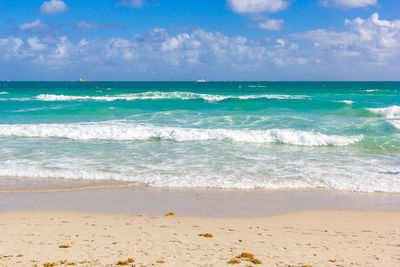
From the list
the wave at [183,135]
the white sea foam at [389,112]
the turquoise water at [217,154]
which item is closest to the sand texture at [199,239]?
the turquoise water at [217,154]

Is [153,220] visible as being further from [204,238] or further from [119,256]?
[119,256]

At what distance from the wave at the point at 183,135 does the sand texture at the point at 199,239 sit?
26.4 feet

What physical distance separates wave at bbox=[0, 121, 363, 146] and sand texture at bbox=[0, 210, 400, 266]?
316 inches

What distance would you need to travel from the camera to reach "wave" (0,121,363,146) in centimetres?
1474

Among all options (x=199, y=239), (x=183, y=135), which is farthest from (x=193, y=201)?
(x=183, y=135)

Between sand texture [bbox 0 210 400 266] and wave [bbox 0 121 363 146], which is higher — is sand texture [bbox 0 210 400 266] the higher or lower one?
the lower one

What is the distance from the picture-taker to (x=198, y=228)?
601 centimetres

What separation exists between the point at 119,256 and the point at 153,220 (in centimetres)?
176

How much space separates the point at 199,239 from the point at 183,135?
404 inches

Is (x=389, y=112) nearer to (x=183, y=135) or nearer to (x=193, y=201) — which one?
(x=183, y=135)

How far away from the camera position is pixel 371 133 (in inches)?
638

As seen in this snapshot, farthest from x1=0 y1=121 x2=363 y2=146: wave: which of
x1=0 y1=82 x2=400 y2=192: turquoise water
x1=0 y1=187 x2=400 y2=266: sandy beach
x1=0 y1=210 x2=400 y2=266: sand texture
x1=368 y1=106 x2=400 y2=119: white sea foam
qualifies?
x1=368 y1=106 x2=400 y2=119: white sea foam

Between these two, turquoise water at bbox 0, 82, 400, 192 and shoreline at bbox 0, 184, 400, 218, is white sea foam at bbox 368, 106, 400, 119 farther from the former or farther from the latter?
shoreline at bbox 0, 184, 400, 218

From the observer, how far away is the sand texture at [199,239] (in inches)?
181
